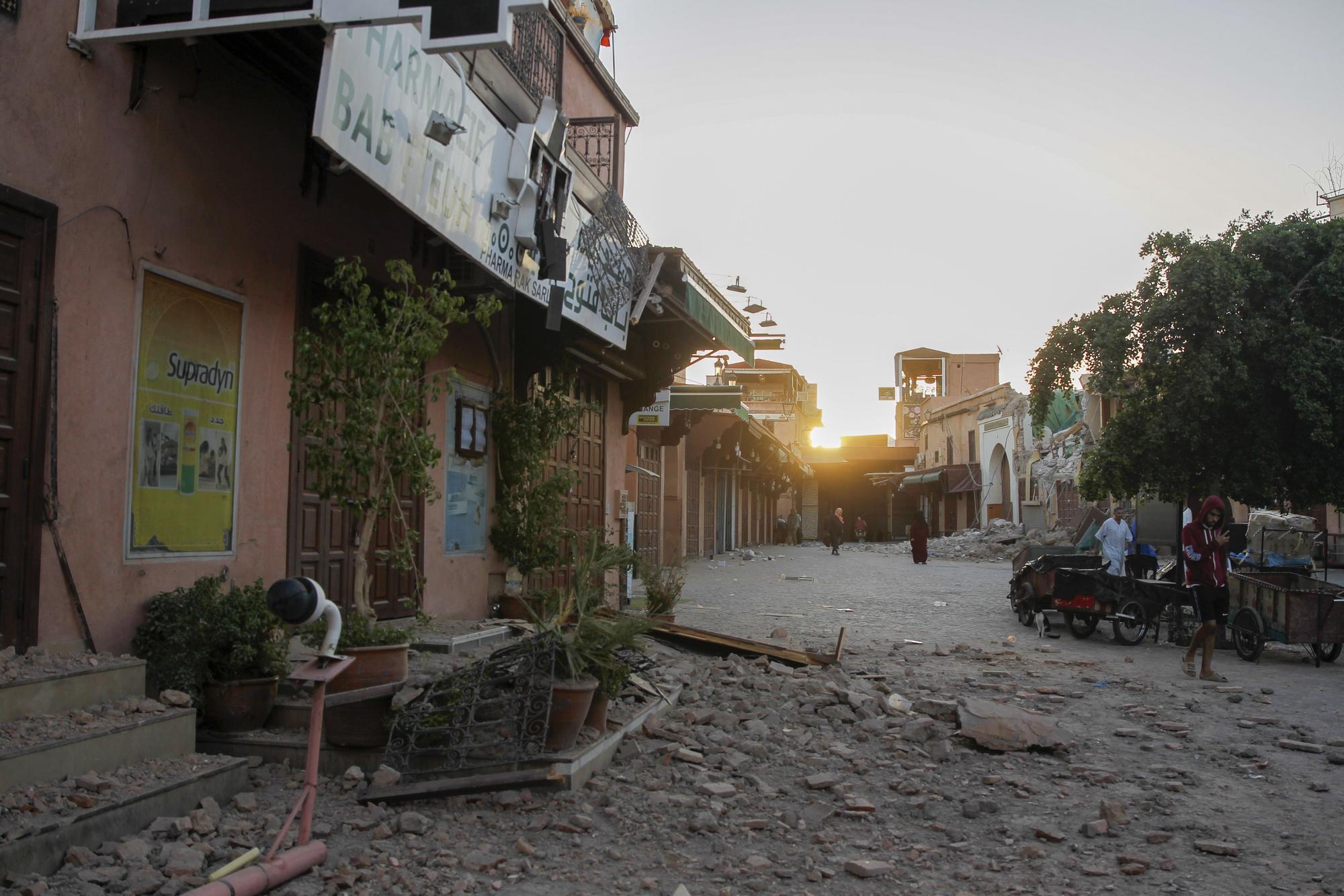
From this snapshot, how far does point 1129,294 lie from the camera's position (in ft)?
51.0

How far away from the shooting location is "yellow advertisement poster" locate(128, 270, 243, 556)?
578 cm

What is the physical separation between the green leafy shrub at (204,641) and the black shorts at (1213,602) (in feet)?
27.2

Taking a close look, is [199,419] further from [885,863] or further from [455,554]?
[885,863]

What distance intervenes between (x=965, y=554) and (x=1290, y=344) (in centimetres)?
2299

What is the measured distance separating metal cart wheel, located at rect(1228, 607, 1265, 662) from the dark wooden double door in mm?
8914

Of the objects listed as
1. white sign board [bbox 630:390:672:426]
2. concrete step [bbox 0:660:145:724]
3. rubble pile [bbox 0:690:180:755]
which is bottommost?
Answer: rubble pile [bbox 0:690:180:755]

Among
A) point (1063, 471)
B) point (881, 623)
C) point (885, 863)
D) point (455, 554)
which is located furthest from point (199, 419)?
point (1063, 471)

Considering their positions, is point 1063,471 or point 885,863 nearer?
point 885,863

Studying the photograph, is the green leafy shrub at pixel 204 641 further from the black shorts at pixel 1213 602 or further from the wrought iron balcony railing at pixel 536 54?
the black shorts at pixel 1213 602

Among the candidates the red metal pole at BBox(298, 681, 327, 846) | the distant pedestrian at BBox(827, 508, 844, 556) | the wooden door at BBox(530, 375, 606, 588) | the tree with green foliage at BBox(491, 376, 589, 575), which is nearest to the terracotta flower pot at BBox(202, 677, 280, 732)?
the red metal pole at BBox(298, 681, 327, 846)

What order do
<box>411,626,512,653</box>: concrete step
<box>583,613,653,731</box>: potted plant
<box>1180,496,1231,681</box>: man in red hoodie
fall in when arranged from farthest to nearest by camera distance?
<box>1180,496,1231,681</box>: man in red hoodie → <box>411,626,512,653</box>: concrete step → <box>583,613,653,731</box>: potted plant

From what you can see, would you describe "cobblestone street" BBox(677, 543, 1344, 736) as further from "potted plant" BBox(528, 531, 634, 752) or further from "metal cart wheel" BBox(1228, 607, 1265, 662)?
"potted plant" BBox(528, 531, 634, 752)

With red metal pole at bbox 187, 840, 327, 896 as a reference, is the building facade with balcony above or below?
above

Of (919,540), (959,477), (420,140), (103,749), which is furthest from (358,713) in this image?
(959,477)
